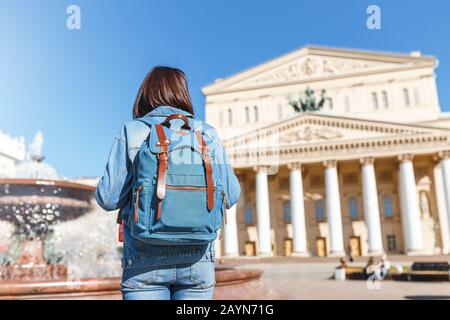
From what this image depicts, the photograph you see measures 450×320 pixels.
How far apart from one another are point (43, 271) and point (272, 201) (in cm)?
3435

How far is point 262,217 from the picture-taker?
35.9m

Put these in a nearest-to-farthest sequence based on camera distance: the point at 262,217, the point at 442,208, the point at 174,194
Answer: the point at 174,194, the point at 262,217, the point at 442,208

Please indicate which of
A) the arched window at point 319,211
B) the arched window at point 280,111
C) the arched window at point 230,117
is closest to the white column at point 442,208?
the arched window at point 319,211

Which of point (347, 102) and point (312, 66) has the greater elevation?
Result: point (312, 66)

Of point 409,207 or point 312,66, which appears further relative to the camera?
point 312,66

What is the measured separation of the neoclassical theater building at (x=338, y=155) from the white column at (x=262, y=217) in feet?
0.29

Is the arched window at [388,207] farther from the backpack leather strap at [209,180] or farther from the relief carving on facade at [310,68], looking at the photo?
the backpack leather strap at [209,180]

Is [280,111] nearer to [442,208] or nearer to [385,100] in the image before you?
[385,100]

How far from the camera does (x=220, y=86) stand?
50062 mm

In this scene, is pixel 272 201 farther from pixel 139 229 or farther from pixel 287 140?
pixel 139 229

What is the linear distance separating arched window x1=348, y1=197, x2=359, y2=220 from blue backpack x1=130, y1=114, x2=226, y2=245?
131 feet

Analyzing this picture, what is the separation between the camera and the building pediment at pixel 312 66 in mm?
44281

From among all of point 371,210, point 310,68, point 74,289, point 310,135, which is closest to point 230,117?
point 310,68

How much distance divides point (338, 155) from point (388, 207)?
26.9 feet
